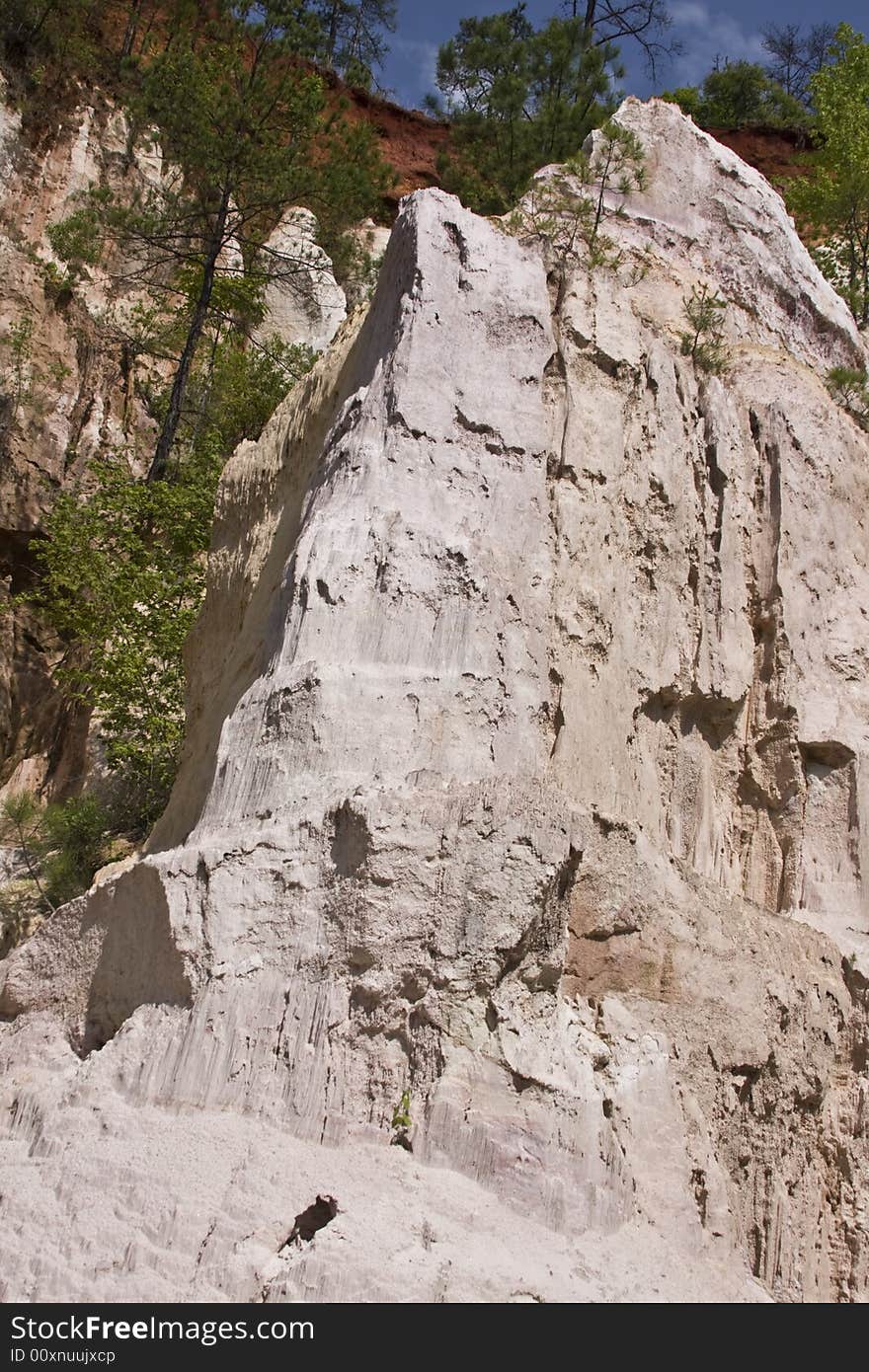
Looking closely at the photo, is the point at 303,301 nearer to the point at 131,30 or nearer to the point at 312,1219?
the point at 131,30

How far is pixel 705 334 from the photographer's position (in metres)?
8.65

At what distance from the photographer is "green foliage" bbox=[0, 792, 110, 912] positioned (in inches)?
473

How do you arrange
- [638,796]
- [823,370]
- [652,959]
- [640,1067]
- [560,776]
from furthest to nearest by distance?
1. [823,370]
2. [638,796]
3. [560,776]
4. [652,959]
5. [640,1067]

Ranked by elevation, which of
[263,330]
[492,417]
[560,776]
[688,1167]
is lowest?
[688,1167]

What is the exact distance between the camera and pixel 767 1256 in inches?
221

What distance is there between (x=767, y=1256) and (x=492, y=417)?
4509 mm

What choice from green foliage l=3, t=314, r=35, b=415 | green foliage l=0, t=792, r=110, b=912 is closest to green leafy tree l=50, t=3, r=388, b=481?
green foliage l=3, t=314, r=35, b=415

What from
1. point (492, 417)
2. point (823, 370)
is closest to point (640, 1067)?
point (492, 417)

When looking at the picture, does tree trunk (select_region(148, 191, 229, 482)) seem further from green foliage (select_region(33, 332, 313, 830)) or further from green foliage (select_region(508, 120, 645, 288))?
green foliage (select_region(508, 120, 645, 288))

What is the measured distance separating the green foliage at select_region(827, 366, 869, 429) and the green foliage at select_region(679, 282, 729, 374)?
104cm

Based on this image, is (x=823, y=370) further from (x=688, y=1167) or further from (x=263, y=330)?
(x=263, y=330)

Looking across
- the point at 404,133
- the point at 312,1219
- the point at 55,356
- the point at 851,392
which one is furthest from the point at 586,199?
the point at 404,133

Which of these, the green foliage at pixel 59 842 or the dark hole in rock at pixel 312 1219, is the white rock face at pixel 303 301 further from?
the dark hole in rock at pixel 312 1219
